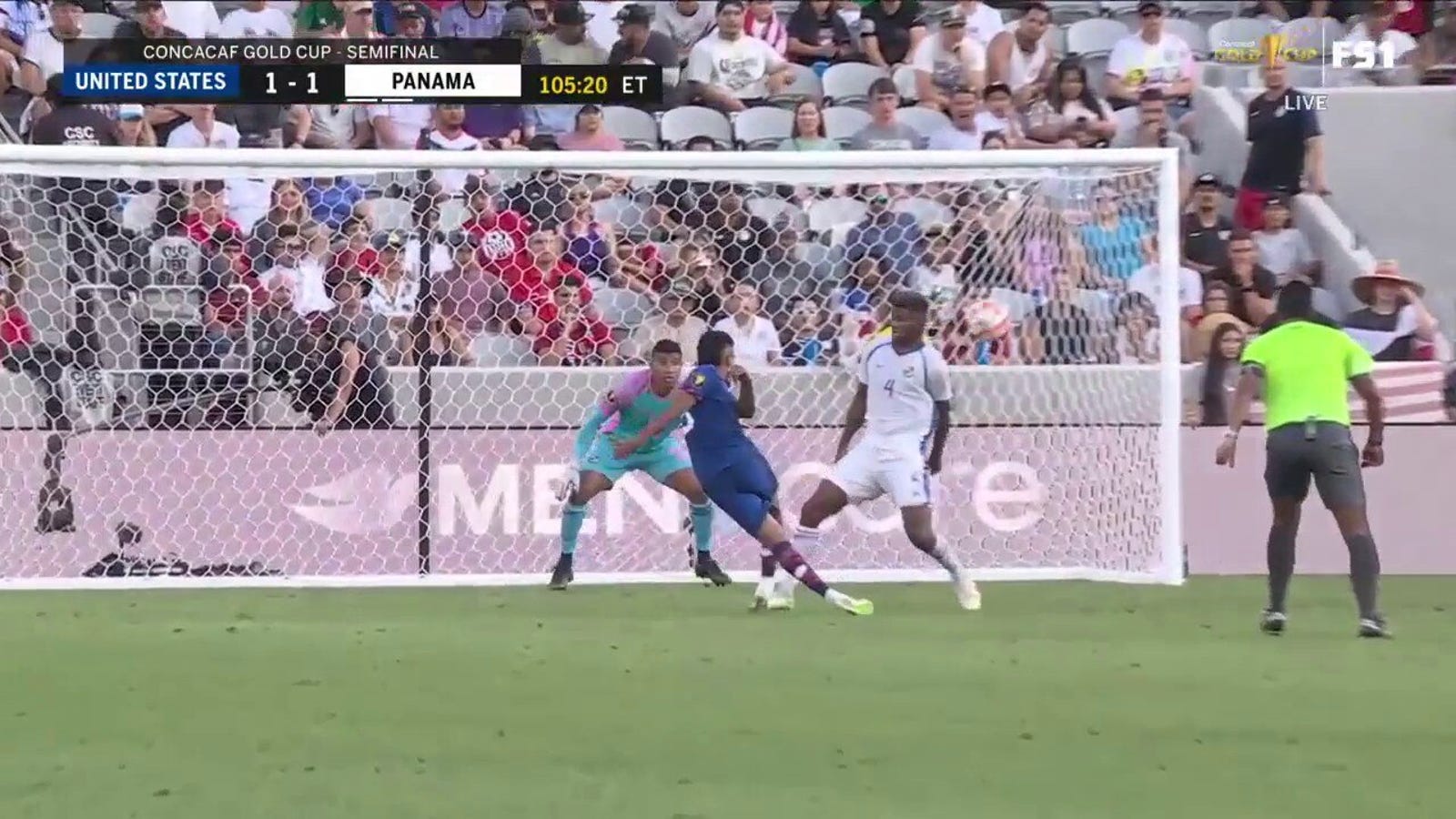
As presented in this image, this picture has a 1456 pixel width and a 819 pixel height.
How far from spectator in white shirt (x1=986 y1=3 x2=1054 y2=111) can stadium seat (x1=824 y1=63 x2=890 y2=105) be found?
0.98m

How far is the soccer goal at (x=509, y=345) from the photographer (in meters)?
15.8

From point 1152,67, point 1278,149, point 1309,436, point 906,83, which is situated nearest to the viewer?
point 1309,436

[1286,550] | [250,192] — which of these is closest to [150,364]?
[250,192]

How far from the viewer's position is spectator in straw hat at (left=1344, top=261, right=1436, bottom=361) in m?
18.2

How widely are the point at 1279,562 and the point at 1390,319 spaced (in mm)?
6345

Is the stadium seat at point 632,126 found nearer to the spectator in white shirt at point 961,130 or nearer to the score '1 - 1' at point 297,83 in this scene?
the spectator in white shirt at point 961,130

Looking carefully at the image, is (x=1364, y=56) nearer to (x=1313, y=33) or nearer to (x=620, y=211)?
(x=1313, y=33)

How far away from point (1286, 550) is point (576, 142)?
27.1 feet

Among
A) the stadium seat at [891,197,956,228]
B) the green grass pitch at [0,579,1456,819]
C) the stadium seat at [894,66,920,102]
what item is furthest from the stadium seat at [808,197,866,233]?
the green grass pitch at [0,579,1456,819]

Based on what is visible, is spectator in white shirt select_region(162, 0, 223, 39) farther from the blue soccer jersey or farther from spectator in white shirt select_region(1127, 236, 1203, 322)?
spectator in white shirt select_region(1127, 236, 1203, 322)

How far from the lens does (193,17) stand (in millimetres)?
20469

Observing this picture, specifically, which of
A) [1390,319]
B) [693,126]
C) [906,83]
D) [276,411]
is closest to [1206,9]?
[906,83]

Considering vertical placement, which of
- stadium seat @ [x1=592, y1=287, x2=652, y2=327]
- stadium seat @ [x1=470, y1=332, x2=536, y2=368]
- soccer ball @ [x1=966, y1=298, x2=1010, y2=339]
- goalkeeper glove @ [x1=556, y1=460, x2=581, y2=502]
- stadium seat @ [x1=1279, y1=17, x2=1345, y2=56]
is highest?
stadium seat @ [x1=1279, y1=17, x2=1345, y2=56]

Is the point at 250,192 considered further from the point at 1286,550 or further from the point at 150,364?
the point at 1286,550
